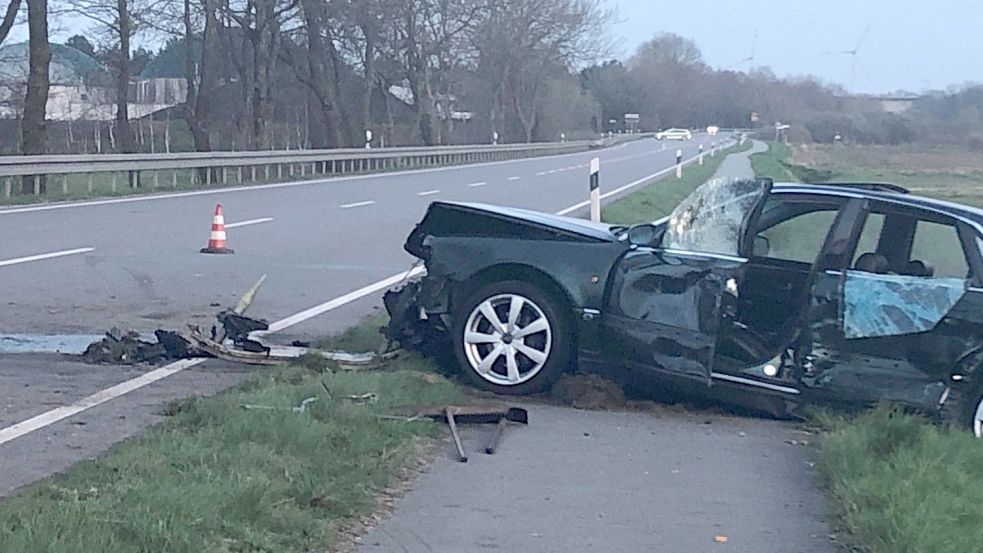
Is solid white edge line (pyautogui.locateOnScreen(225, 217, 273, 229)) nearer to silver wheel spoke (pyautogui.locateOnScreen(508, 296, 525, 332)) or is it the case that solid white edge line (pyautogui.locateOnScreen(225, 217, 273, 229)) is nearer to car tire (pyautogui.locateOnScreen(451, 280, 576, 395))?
car tire (pyautogui.locateOnScreen(451, 280, 576, 395))

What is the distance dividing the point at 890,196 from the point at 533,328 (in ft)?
6.72

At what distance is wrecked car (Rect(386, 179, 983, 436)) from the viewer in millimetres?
7543

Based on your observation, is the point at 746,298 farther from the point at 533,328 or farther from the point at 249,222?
the point at 249,222

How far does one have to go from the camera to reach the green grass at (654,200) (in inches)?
941

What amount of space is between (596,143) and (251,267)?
81.1 metres

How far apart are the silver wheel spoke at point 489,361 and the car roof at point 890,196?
5.72 ft

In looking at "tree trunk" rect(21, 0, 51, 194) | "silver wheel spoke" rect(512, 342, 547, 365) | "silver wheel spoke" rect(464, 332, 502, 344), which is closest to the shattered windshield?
"silver wheel spoke" rect(512, 342, 547, 365)

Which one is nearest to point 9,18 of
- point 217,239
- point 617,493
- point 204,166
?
point 204,166

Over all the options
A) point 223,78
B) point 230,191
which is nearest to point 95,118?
point 223,78

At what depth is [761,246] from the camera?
7.87 metres

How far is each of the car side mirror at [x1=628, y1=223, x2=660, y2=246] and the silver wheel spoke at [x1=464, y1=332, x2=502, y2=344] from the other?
35.9 inches

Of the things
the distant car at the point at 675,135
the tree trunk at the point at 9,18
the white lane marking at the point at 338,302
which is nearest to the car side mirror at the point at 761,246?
the white lane marking at the point at 338,302

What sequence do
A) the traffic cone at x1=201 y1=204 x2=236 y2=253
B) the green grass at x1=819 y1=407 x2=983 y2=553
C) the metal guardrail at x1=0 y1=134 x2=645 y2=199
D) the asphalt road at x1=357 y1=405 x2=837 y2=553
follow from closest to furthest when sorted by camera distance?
1. the green grass at x1=819 y1=407 x2=983 y2=553
2. the asphalt road at x1=357 y1=405 x2=837 y2=553
3. the traffic cone at x1=201 y1=204 x2=236 y2=253
4. the metal guardrail at x1=0 y1=134 x2=645 y2=199

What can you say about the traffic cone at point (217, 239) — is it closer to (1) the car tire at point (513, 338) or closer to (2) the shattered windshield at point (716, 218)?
(1) the car tire at point (513, 338)
